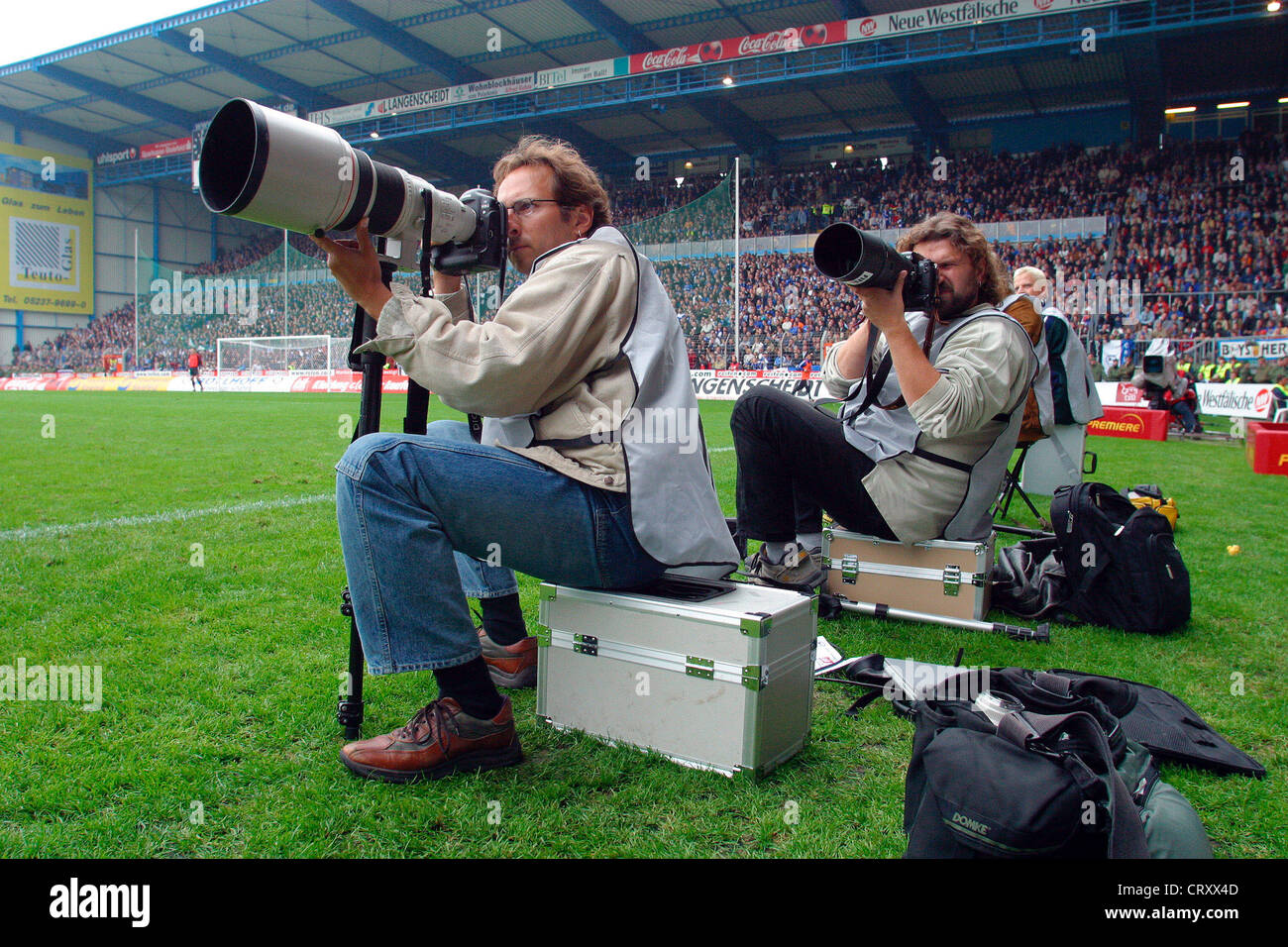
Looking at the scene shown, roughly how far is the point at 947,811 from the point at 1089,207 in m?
22.7

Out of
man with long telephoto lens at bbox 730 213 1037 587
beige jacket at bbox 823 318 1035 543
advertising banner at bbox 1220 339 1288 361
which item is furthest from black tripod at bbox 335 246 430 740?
advertising banner at bbox 1220 339 1288 361

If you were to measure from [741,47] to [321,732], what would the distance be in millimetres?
23024

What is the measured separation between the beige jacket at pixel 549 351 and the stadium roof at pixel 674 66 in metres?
20.3

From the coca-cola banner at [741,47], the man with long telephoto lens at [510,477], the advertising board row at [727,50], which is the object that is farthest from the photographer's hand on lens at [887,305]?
the coca-cola banner at [741,47]

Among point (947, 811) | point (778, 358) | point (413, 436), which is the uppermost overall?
point (778, 358)

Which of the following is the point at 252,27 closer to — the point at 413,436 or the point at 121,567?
the point at 121,567

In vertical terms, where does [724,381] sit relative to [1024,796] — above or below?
above

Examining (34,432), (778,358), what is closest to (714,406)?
(778,358)

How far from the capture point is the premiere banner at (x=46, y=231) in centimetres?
3347

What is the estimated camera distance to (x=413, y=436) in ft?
5.41

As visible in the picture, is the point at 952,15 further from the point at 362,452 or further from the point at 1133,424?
the point at 362,452

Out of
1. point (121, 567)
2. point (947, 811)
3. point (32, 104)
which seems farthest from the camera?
point (32, 104)

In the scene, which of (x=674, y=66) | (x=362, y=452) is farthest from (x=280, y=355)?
(x=362, y=452)

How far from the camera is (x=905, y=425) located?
8.54 ft
